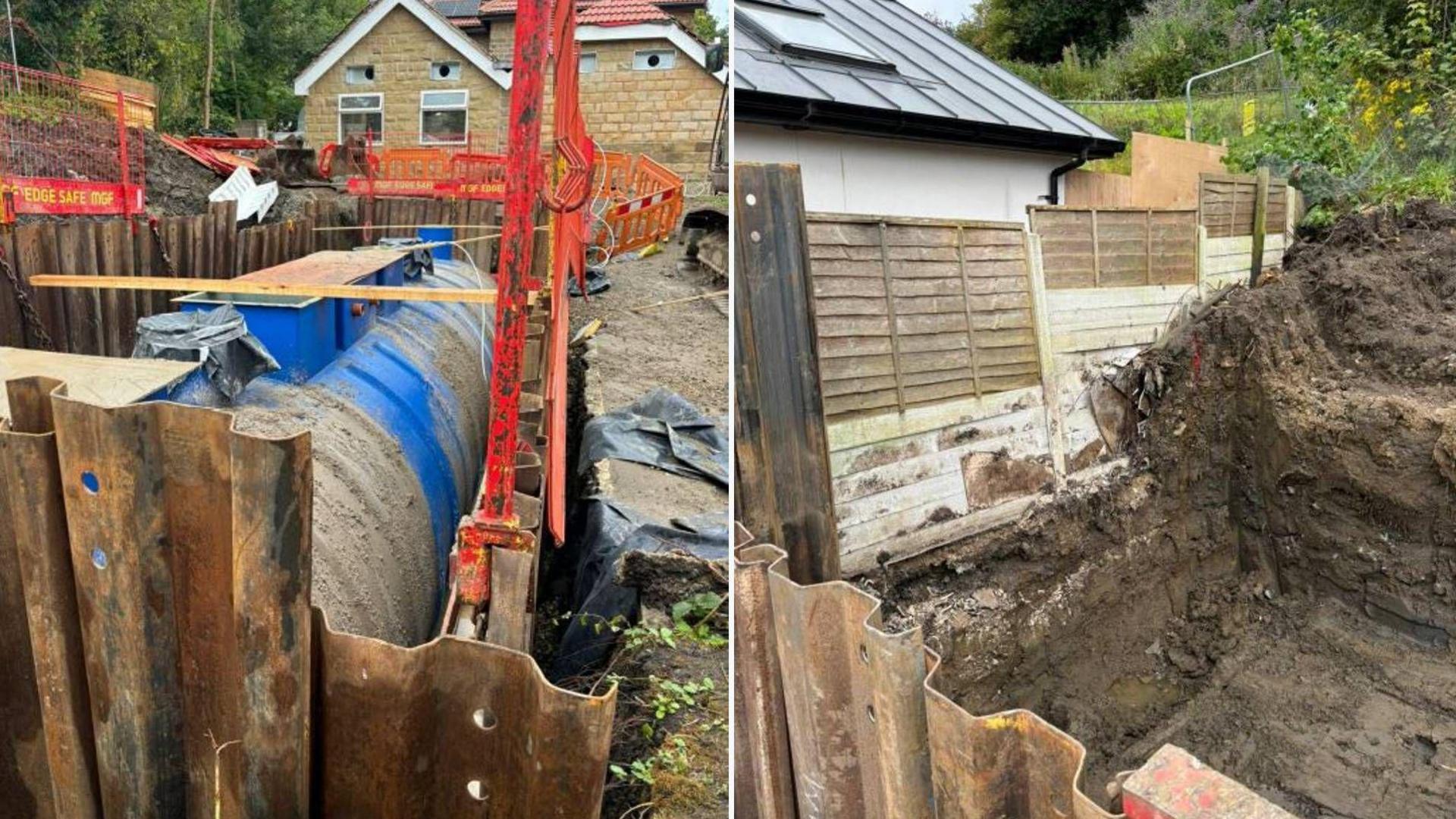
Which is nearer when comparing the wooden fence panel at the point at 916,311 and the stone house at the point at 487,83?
the wooden fence panel at the point at 916,311

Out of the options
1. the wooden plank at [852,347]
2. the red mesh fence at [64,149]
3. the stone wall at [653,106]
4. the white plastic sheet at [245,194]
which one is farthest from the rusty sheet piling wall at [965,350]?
the stone wall at [653,106]

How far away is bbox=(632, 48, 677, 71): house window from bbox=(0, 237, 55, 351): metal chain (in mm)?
20871

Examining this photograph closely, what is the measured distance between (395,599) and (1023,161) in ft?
22.6

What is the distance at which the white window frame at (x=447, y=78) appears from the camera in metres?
26.8

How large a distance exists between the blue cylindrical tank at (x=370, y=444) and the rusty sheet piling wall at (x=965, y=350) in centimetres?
222

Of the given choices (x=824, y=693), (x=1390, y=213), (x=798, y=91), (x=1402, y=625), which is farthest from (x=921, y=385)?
(x=1390, y=213)

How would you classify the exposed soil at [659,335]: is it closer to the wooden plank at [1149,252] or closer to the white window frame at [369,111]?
the wooden plank at [1149,252]

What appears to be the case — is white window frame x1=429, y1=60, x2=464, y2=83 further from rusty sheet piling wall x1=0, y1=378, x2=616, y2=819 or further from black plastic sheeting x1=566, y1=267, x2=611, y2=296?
rusty sheet piling wall x1=0, y1=378, x2=616, y2=819

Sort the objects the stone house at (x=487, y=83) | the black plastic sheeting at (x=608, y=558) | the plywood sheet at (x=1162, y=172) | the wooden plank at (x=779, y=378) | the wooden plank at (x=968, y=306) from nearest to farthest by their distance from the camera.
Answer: the wooden plank at (x=779, y=378), the black plastic sheeting at (x=608, y=558), the wooden plank at (x=968, y=306), the plywood sheet at (x=1162, y=172), the stone house at (x=487, y=83)

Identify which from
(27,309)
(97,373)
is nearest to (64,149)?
(27,309)

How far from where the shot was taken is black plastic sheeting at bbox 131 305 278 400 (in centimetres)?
384

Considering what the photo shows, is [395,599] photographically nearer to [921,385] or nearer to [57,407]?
[57,407]

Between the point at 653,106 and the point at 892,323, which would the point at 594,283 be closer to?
the point at 892,323

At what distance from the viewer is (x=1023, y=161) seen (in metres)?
8.84
